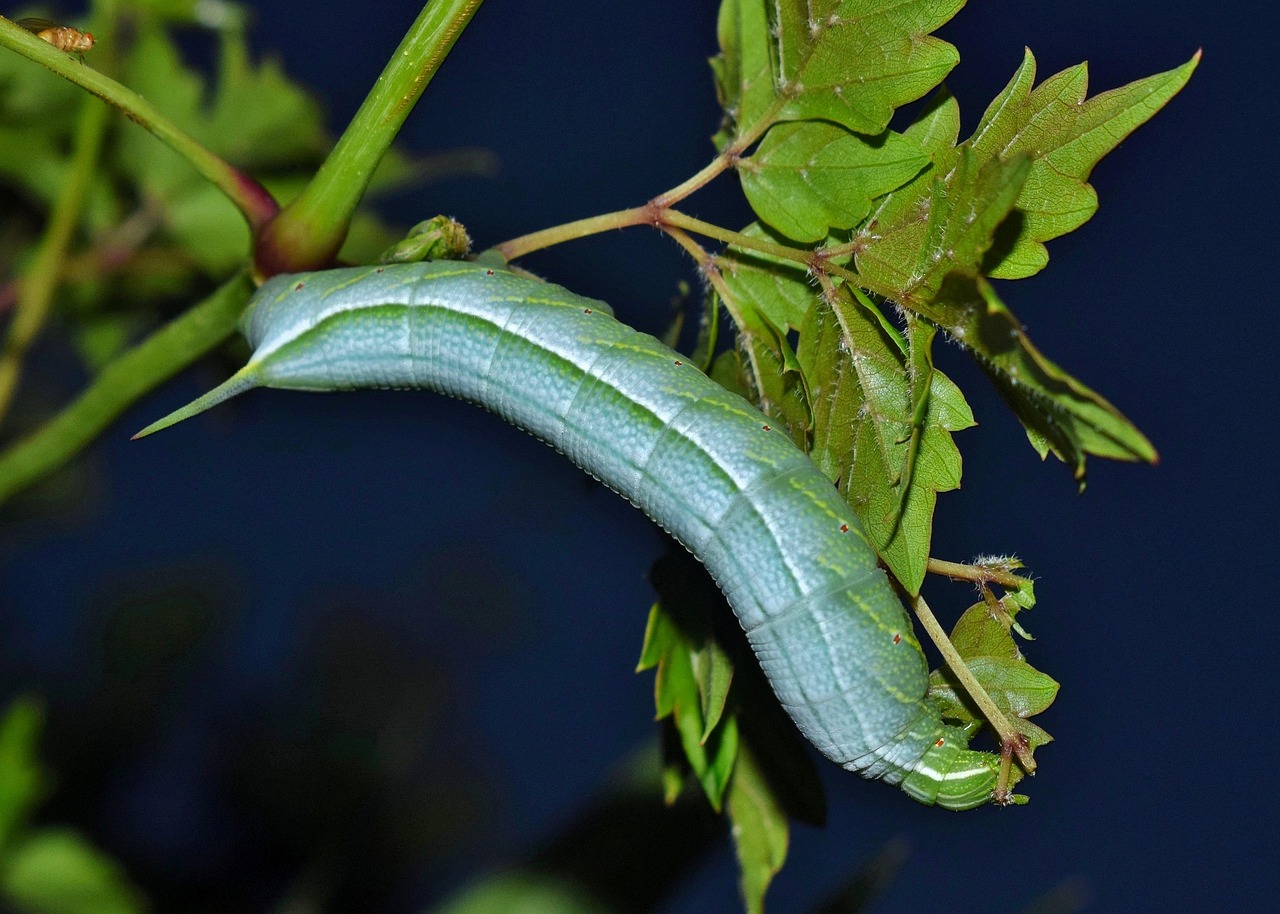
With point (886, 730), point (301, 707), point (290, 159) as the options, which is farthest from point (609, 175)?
point (886, 730)

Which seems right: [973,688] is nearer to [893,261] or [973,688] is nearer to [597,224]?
[893,261]

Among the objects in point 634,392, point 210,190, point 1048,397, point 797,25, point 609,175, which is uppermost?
point 210,190

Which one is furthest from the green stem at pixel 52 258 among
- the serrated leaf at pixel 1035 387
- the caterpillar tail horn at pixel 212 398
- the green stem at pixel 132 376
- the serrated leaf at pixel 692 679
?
the serrated leaf at pixel 1035 387

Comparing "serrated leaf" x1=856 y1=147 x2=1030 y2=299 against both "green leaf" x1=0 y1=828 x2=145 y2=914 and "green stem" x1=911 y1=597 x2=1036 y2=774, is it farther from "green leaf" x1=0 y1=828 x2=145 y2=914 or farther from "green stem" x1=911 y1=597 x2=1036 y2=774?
"green leaf" x1=0 y1=828 x2=145 y2=914

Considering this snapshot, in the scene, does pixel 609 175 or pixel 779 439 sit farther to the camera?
pixel 609 175

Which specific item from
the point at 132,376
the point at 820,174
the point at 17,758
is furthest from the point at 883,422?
the point at 17,758

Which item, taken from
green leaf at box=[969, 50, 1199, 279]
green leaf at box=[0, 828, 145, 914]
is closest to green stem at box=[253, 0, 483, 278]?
green leaf at box=[969, 50, 1199, 279]

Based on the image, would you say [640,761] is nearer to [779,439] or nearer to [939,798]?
[939,798]
